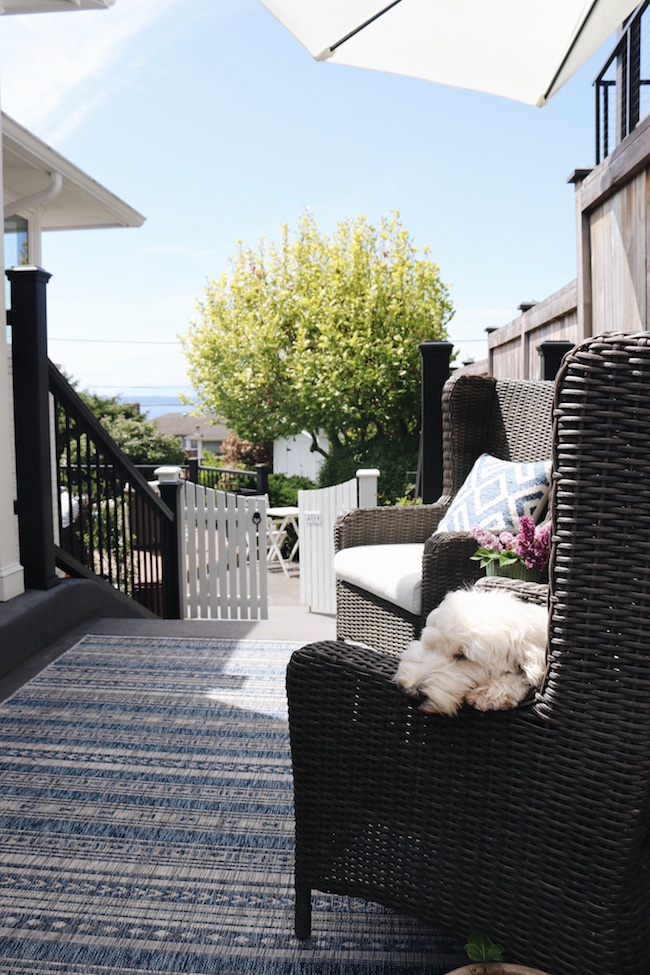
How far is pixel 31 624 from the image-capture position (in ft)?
10.3

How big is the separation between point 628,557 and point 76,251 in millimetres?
60873

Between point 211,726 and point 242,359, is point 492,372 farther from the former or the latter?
point 242,359

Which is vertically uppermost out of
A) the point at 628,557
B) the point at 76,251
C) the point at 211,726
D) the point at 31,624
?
the point at 76,251

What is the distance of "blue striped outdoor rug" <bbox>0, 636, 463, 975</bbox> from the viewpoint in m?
1.42

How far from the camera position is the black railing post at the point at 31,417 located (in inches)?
131

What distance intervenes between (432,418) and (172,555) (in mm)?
1903

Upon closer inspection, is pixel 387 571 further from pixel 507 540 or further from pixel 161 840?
pixel 161 840

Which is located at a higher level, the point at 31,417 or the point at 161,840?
the point at 31,417

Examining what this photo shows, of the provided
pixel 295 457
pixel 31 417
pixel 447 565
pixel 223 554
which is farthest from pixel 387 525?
pixel 295 457

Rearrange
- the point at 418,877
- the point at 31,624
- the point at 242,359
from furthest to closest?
the point at 242,359, the point at 31,624, the point at 418,877

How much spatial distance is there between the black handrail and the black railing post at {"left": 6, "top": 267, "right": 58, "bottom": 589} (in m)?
0.25

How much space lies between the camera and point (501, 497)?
8.15ft

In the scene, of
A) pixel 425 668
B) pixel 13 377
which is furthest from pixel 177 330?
pixel 425 668

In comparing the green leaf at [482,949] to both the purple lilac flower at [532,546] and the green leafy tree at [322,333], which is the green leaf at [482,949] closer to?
the purple lilac flower at [532,546]
